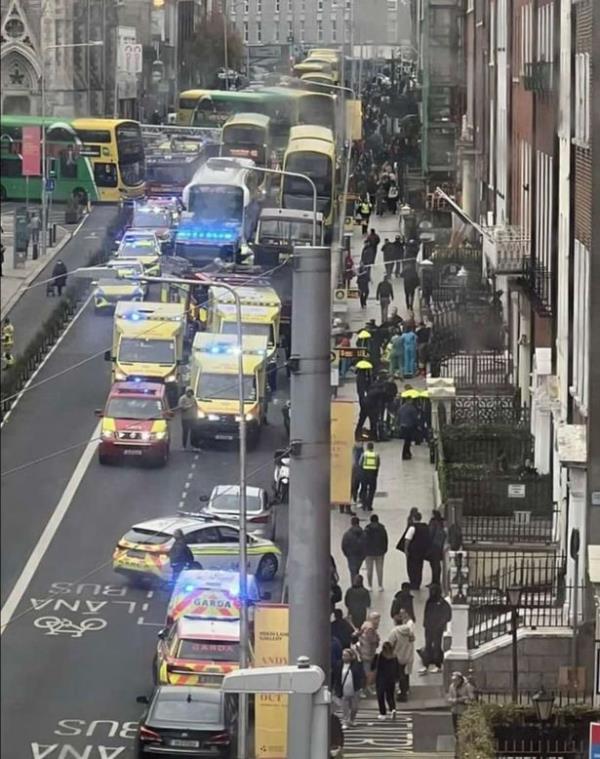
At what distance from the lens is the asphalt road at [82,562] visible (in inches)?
179

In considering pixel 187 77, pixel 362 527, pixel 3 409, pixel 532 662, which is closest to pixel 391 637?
pixel 362 527

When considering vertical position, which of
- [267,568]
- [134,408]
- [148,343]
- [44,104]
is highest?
[44,104]

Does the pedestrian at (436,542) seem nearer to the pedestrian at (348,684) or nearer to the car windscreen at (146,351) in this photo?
the pedestrian at (348,684)

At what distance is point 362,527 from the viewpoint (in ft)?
20.8

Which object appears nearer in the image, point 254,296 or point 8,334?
point 8,334

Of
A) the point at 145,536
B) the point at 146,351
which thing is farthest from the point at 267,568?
the point at 146,351

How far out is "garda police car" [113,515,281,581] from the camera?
201 inches

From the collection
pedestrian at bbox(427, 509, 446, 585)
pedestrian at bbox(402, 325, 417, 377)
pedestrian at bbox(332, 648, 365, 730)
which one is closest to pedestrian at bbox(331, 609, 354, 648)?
pedestrian at bbox(332, 648, 365, 730)

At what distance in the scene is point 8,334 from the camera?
4406 millimetres

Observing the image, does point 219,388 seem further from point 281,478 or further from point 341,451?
point 341,451

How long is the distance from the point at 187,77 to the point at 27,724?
1.38 m

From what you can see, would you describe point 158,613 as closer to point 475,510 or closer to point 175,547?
point 175,547

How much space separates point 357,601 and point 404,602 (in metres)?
0.25

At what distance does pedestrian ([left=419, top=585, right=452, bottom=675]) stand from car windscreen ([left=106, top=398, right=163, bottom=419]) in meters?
1.86
